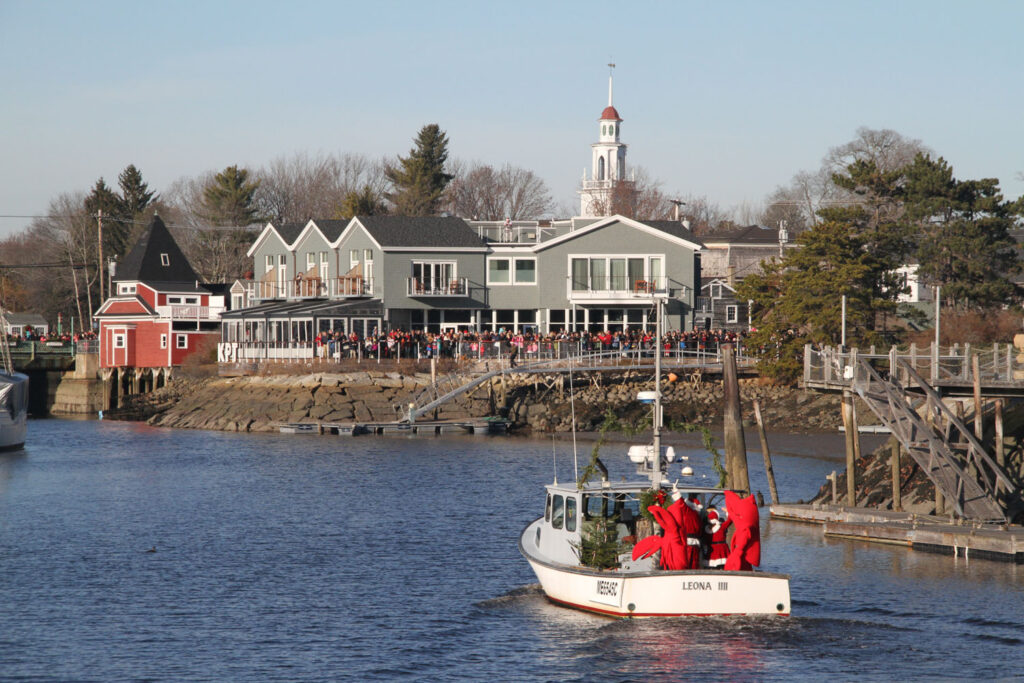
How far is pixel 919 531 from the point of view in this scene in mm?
29109

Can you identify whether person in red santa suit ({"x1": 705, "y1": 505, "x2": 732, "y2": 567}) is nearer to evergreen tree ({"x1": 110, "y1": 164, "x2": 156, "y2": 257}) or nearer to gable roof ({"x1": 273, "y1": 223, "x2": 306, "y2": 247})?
gable roof ({"x1": 273, "y1": 223, "x2": 306, "y2": 247})

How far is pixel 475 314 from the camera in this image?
7562cm

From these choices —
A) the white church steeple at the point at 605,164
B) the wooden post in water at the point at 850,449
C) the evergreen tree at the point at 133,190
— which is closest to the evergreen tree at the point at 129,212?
the evergreen tree at the point at 133,190

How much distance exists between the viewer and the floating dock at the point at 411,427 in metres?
61.2

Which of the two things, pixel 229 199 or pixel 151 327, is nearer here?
pixel 151 327

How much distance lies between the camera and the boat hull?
21547 millimetres

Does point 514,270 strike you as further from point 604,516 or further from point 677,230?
point 604,516

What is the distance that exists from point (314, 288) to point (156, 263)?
16857 mm

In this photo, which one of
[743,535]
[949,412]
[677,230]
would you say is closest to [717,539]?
[743,535]

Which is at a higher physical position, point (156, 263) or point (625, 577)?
point (156, 263)

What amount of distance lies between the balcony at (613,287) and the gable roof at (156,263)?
100 ft

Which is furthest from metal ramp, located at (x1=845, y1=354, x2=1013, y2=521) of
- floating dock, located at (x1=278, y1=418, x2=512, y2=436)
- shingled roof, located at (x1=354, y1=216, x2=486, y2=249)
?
shingled roof, located at (x1=354, y1=216, x2=486, y2=249)

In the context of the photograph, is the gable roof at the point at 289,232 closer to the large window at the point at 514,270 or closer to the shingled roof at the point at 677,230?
the large window at the point at 514,270

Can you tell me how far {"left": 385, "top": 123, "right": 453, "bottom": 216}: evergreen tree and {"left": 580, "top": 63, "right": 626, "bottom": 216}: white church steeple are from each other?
42.9 feet
